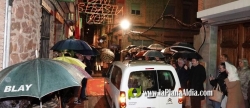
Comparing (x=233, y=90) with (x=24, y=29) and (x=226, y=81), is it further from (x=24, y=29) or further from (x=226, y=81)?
(x=24, y=29)

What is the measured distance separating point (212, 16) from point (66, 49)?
5.68m

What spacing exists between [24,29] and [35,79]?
3.22 m

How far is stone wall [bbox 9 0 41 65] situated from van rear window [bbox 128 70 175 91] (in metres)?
2.78

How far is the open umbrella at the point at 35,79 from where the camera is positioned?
249 cm

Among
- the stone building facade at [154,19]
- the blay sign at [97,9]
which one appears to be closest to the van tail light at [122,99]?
the blay sign at [97,9]

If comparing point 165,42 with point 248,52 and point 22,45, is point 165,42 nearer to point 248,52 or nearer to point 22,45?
point 248,52

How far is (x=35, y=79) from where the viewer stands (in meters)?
2.59

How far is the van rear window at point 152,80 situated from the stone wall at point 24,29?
9.11ft

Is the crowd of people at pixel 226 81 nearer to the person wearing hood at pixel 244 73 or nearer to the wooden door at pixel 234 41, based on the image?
the person wearing hood at pixel 244 73

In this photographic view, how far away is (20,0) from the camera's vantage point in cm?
501

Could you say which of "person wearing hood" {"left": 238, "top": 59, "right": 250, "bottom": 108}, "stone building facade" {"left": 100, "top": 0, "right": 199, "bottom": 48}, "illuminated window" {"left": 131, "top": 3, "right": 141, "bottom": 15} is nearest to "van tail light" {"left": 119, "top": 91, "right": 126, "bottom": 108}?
"person wearing hood" {"left": 238, "top": 59, "right": 250, "bottom": 108}

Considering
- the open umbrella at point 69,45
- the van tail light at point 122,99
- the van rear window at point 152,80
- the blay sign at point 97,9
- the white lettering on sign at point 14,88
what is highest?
the blay sign at point 97,9

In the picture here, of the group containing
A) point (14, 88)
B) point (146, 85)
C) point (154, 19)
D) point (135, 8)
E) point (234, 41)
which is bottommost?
point (146, 85)

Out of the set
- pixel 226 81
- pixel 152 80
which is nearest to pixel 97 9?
pixel 152 80
